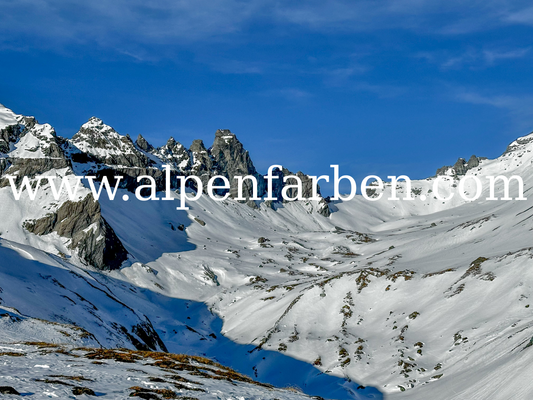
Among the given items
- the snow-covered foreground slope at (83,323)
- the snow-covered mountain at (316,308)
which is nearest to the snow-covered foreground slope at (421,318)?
the snow-covered mountain at (316,308)

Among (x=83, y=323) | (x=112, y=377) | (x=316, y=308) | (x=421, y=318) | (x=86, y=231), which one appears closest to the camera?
(x=112, y=377)

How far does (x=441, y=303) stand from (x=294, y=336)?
20.9 meters

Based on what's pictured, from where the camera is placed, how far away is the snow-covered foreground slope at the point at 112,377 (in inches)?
522

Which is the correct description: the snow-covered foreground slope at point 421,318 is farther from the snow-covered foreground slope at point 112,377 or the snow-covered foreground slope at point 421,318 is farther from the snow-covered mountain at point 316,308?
the snow-covered foreground slope at point 112,377

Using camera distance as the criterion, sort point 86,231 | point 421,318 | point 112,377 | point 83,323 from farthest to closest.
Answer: point 86,231 < point 421,318 < point 83,323 < point 112,377

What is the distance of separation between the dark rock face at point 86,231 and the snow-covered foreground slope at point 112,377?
369 ft

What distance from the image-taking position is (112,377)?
51.4 ft

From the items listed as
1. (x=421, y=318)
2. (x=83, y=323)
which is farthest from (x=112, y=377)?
(x=421, y=318)

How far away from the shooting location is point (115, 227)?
155500 millimetres

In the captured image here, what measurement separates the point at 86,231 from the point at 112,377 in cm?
12483

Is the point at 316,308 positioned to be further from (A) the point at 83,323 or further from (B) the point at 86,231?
(B) the point at 86,231

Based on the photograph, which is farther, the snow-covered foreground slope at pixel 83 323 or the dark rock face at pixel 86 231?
the dark rock face at pixel 86 231

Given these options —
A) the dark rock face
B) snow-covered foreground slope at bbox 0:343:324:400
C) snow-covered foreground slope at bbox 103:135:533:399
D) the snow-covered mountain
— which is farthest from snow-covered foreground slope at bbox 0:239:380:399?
the dark rock face

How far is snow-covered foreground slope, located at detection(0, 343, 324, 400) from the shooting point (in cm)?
1326
